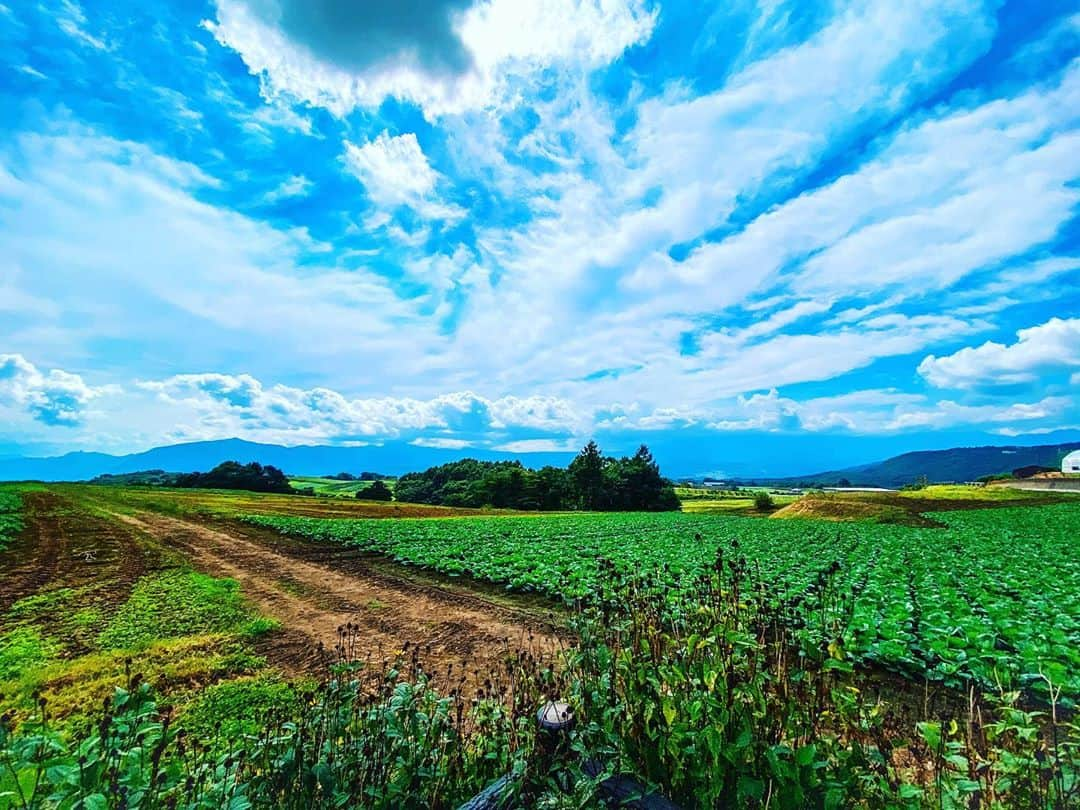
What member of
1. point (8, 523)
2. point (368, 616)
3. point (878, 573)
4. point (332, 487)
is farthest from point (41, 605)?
point (332, 487)

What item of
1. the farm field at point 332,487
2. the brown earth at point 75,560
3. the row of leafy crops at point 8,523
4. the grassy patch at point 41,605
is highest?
the farm field at point 332,487

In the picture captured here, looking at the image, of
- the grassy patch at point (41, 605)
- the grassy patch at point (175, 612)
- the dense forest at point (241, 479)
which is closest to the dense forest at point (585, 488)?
the dense forest at point (241, 479)

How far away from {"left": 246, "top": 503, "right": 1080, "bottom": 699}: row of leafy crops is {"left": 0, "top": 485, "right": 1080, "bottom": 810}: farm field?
10 cm

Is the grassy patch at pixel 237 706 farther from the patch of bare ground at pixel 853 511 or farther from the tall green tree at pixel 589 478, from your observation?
the tall green tree at pixel 589 478

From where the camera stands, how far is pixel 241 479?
3423 inches

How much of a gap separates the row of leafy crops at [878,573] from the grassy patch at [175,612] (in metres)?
6.31

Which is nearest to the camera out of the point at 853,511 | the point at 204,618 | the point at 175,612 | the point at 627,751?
the point at 627,751

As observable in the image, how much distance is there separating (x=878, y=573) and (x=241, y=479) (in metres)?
97.7

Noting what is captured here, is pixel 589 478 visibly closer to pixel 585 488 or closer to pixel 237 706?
pixel 585 488

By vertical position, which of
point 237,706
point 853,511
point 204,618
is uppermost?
point 204,618

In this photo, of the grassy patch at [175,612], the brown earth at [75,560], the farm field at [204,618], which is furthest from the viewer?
the brown earth at [75,560]

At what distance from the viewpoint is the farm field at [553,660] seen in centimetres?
312

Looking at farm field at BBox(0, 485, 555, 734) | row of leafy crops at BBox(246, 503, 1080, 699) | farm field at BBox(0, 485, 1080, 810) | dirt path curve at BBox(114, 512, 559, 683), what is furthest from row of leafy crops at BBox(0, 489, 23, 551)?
row of leafy crops at BBox(246, 503, 1080, 699)

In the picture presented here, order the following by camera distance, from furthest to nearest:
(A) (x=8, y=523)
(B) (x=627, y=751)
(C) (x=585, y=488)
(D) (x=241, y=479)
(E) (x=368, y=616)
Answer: (D) (x=241, y=479)
(C) (x=585, y=488)
(A) (x=8, y=523)
(E) (x=368, y=616)
(B) (x=627, y=751)
